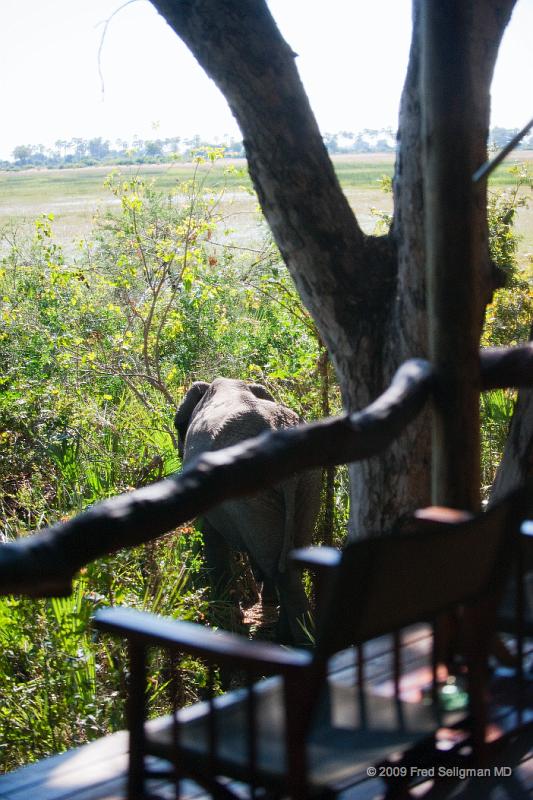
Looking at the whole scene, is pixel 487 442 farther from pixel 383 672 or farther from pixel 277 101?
pixel 383 672

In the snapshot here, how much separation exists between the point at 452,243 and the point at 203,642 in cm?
112

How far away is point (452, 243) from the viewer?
2.24 metres

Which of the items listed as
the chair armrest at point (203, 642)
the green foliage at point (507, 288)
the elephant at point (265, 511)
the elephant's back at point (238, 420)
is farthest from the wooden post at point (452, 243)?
the green foliage at point (507, 288)

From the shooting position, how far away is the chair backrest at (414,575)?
1457 mm

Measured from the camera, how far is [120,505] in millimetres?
1677

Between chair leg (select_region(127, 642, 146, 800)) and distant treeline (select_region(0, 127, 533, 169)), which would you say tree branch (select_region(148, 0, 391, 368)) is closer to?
distant treeline (select_region(0, 127, 533, 169))

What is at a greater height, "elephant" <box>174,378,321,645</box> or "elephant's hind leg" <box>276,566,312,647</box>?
"elephant" <box>174,378,321,645</box>

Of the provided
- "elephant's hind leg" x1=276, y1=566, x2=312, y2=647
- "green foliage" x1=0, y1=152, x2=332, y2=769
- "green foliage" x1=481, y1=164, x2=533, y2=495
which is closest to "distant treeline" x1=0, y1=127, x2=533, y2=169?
"green foliage" x1=0, y1=152, x2=332, y2=769

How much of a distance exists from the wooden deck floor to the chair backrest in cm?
40

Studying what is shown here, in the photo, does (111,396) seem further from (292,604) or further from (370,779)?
(370,779)

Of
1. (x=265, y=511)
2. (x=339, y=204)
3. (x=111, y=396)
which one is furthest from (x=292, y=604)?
(x=111, y=396)

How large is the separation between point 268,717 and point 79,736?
2464mm

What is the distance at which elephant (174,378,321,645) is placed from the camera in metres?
5.59

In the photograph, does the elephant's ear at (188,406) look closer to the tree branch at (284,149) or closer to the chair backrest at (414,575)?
the tree branch at (284,149)
